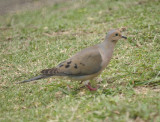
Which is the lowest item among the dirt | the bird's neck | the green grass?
the green grass

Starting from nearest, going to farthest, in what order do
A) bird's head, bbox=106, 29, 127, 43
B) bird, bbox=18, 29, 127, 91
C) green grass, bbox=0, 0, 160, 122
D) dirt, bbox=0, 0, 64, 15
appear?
green grass, bbox=0, 0, 160, 122 → bird, bbox=18, 29, 127, 91 → bird's head, bbox=106, 29, 127, 43 → dirt, bbox=0, 0, 64, 15

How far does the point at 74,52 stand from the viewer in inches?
236

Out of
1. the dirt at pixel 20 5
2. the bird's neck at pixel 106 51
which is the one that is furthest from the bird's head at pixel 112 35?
the dirt at pixel 20 5

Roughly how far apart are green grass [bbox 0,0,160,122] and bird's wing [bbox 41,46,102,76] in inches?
11.2

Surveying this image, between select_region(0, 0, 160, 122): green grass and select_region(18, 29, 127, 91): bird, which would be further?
select_region(18, 29, 127, 91): bird

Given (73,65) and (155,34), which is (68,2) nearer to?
(155,34)

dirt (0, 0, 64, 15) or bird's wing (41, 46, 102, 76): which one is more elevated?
dirt (0, 0, 64, 15)

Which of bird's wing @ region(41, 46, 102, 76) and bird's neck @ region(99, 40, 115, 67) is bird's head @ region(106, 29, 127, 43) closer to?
bird's neck @ region(99, 40, 115, 67)

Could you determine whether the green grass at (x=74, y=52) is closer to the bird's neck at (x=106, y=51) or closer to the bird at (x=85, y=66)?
the bird at (x=85, y=66)

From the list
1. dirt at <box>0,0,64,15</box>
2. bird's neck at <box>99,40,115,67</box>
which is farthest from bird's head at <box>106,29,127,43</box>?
dirt at <box>0,0,64,15</box>

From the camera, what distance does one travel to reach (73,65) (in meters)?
4.32

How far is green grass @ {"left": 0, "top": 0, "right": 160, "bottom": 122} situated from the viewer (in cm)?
349

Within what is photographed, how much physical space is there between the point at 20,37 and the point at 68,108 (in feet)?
13.7

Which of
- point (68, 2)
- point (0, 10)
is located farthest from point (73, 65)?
point (0, 10)
